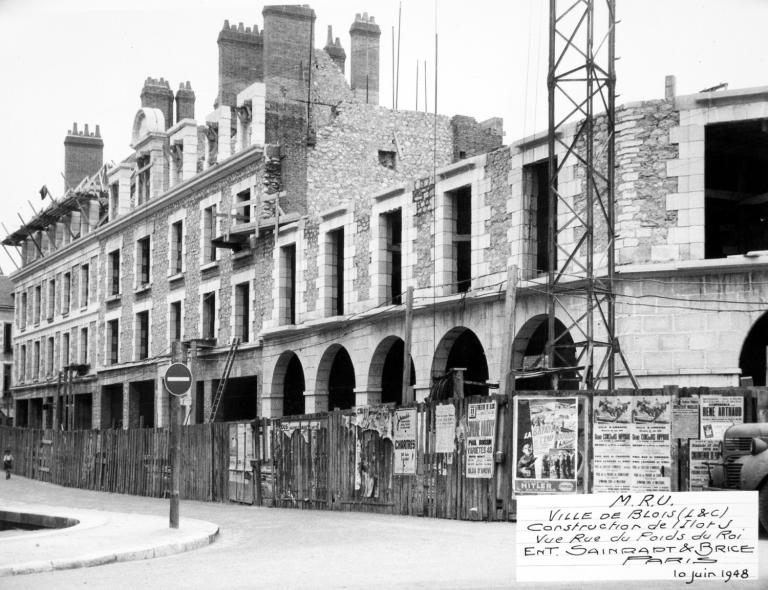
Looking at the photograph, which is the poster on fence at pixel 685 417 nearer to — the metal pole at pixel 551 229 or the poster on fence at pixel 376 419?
the metal pole at pixel 551 229

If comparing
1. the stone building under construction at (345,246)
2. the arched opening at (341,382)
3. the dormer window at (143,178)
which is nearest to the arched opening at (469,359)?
the stone building under construction at (345,246)

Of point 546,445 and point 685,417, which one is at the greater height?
point 685,417

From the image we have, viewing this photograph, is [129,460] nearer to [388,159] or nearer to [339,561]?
[388,159]

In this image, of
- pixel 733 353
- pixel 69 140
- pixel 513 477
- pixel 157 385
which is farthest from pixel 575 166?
pixel 69 140

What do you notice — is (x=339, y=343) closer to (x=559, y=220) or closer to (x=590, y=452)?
(x=559, y=220)

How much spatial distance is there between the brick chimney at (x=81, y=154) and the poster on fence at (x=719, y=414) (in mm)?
45848

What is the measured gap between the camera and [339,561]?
12.6 metres

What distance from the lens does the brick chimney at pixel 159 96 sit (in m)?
47.5

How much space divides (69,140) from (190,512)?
3851cm

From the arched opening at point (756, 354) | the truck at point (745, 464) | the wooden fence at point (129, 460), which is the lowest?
the wooden fence at point (129, 460)

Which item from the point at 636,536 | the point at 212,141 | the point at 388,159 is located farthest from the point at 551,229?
the point at 212,141

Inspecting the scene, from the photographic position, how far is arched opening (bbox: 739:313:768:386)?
23391mm

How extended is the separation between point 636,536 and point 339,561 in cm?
415

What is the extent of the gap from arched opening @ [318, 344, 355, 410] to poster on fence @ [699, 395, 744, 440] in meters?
17.7
